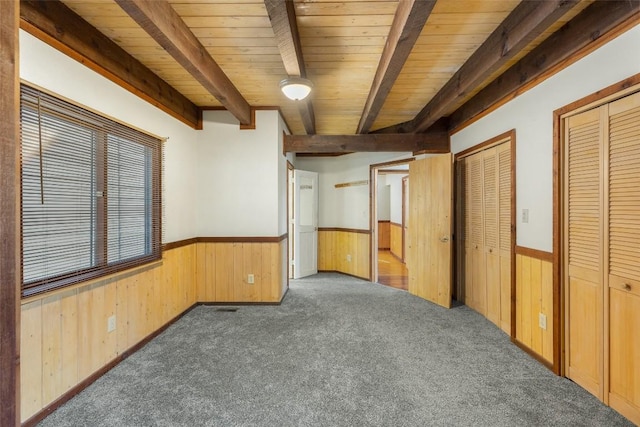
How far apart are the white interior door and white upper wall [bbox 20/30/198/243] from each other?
1.90 m

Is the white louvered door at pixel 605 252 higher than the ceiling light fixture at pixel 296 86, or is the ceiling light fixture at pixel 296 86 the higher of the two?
the ceiling light fixture at pixel 296 86

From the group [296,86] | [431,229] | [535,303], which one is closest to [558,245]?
[535,303]

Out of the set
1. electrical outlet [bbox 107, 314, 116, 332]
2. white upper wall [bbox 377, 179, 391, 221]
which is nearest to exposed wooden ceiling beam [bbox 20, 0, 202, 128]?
electrical outlet [bbox 107, 314, 116, 332]

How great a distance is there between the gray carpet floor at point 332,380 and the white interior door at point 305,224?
6.64ft

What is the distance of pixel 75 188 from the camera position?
6.38 feet

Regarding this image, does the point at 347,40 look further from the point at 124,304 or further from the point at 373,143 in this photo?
the point at 124,304

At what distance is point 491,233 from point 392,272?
2718mm

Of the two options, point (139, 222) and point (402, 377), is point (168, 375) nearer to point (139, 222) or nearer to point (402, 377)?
point (139, 222)

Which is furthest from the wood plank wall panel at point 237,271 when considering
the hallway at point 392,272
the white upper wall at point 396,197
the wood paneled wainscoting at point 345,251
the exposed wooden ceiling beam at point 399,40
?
the white upper wall at point 396,197

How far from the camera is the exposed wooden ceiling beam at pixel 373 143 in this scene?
4.02 metres

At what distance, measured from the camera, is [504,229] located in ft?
9.61

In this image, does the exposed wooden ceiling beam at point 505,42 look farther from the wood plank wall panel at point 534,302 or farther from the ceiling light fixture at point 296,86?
the wood plank wall panel at point 534,302

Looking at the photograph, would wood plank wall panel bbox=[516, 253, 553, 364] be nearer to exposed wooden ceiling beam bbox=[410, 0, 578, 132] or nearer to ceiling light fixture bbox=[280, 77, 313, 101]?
exposed wooden ceiling beam bbox=[410, 0, 578, 132]

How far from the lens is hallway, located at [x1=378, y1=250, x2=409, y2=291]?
4828 mm
